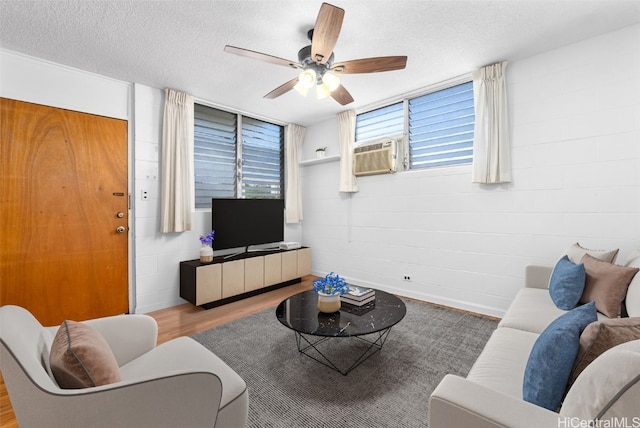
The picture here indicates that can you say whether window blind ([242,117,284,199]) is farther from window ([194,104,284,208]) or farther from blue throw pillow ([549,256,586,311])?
blue throw pillow ([549,256,586,311])

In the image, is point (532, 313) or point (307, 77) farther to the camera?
point (307, 77)

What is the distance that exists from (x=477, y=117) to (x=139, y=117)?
152 inches

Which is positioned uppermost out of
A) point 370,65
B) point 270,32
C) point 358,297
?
point 270,32

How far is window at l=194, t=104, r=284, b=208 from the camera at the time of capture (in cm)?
393

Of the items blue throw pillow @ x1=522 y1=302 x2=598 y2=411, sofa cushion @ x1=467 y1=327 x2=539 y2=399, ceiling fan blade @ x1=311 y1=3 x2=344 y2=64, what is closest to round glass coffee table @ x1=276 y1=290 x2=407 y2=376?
sofa cushion @ x1=467 y1=327 x2=539 y2=399

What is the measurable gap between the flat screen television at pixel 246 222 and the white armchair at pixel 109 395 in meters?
2.44

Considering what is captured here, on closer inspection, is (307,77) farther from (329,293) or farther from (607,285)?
(607,285)

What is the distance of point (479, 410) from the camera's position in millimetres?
895

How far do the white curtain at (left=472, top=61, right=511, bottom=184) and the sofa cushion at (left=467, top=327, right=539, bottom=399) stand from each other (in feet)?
5.85

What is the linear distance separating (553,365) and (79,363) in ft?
5.47

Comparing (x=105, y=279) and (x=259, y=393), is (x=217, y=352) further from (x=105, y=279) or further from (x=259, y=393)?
(x=105, y=279)

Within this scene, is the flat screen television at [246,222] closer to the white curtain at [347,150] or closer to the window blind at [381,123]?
the white curtain at [347,150]

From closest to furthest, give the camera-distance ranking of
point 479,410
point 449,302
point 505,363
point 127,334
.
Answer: point 479,410, point 505,363, point 127,334, point 449,302

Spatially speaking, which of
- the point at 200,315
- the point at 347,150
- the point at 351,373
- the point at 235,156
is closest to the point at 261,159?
the point at 235,156
